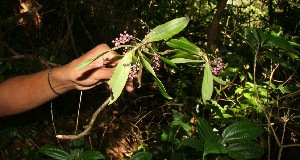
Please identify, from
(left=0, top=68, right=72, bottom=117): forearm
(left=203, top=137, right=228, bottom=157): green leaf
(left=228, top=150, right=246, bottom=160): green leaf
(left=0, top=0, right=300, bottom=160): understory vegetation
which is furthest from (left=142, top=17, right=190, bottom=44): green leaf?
(left=0, top=0, right=300, bottom=160): understory vegetation

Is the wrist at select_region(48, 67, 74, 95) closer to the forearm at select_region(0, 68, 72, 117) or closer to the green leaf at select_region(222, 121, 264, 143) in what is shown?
the forearm at select_region(0, 68, 72, 117)

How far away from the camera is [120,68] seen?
76 centimetres

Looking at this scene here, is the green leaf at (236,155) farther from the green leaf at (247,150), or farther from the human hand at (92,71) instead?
the human hand at (92,71)

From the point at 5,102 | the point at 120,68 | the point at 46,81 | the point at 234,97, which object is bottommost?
the point at 234,97

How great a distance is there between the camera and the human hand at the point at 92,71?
1.10m

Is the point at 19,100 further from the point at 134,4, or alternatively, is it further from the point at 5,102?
the point at 134,4

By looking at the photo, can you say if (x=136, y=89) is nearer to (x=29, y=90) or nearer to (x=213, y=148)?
(x=29, y=90)

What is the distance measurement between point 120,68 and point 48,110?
2.45 meters

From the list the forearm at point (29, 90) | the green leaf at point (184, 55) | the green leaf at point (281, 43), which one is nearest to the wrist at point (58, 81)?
the forearm at point (29, 90)

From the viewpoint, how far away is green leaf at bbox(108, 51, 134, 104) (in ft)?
2.45

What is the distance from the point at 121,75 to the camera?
2.48 ft

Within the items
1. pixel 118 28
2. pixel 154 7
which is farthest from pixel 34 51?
pixel 154 7

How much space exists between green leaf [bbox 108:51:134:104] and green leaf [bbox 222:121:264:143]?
1.48 feet

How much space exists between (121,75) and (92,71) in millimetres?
452
